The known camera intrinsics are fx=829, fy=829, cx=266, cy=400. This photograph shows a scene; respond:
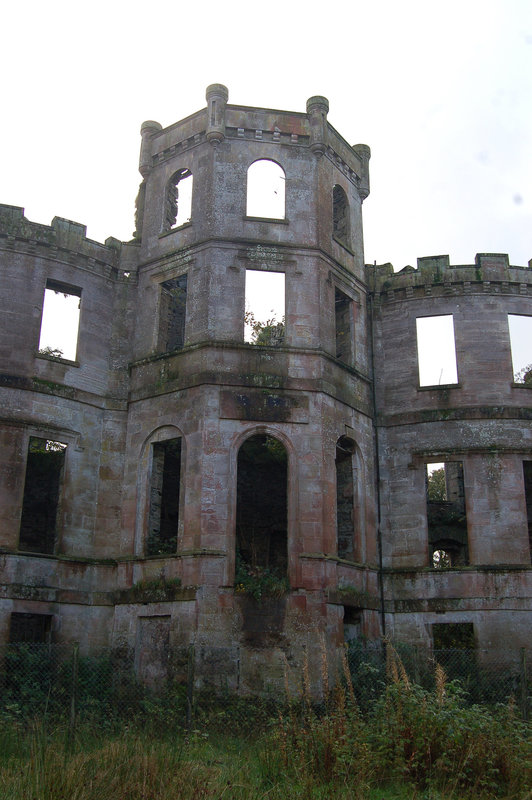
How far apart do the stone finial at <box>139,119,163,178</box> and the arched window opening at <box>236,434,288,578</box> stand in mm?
7699

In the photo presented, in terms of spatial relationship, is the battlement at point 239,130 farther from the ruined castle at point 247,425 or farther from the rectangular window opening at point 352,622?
the rectangular window opening at point 352,622

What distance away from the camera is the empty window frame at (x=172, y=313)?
2041 cm

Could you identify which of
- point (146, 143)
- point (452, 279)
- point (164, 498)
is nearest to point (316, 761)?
point (164, 498)

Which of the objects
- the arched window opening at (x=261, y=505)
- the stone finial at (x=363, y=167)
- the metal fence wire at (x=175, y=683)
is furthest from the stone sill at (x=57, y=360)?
the stone finial at (x=363, y=167)

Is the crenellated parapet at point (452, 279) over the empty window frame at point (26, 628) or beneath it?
over

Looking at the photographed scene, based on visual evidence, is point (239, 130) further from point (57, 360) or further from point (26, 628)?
point (26, 628)

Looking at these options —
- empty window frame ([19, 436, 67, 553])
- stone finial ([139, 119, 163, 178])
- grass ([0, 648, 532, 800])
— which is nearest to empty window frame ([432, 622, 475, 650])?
grass ([0, 648, 532, 800])

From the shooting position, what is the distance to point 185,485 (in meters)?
17.9

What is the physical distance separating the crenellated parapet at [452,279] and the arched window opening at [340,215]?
62.1 inches

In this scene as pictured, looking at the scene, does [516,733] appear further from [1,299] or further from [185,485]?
[1,299]

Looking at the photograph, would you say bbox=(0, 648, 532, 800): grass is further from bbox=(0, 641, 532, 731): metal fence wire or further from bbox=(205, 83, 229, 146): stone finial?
bbox=(205, 83, 229, 146): stone finial

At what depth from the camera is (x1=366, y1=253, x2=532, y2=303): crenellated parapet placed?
22125 mm

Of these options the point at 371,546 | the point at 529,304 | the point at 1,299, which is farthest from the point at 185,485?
the point at 529,304

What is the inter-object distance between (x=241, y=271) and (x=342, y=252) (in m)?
3.29
